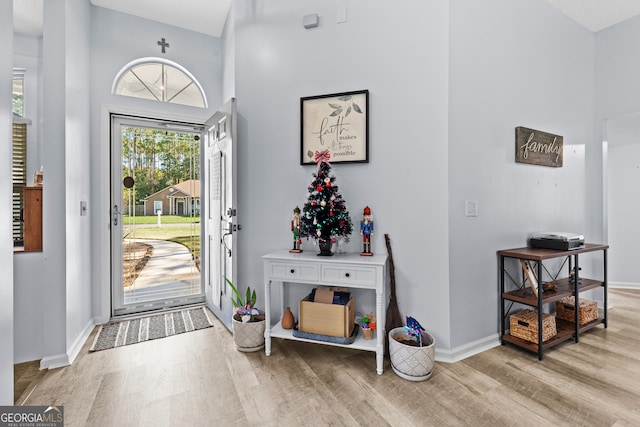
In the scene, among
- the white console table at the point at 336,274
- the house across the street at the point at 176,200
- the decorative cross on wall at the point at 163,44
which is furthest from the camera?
the house across the street at the point at 176,200

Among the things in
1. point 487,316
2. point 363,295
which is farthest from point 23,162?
point 487,316

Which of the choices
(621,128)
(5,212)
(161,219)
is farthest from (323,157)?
(621,128)

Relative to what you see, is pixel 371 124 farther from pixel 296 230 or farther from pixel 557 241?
pixel 557 241

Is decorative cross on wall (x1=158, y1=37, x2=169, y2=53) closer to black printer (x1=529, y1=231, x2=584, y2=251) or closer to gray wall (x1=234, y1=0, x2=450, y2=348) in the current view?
gray wall (x1=234, y1=0, x2=450, y2=348)

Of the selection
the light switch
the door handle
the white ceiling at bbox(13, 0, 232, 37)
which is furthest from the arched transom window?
the light switch

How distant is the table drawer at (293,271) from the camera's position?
7.11 ft

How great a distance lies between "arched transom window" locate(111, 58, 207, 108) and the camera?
3.05m

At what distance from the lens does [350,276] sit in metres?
2.08

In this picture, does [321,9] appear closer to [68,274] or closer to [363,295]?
[363,295]

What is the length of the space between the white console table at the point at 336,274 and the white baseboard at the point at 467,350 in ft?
1.72

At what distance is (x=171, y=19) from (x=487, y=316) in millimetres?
4207

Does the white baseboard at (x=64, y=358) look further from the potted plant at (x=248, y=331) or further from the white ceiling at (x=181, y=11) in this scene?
the white ceiling at (x=181, y=11)

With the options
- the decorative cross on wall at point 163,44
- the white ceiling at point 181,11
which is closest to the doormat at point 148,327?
the decorative cross on wall at point 163,44

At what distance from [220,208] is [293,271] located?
3.84 ft
